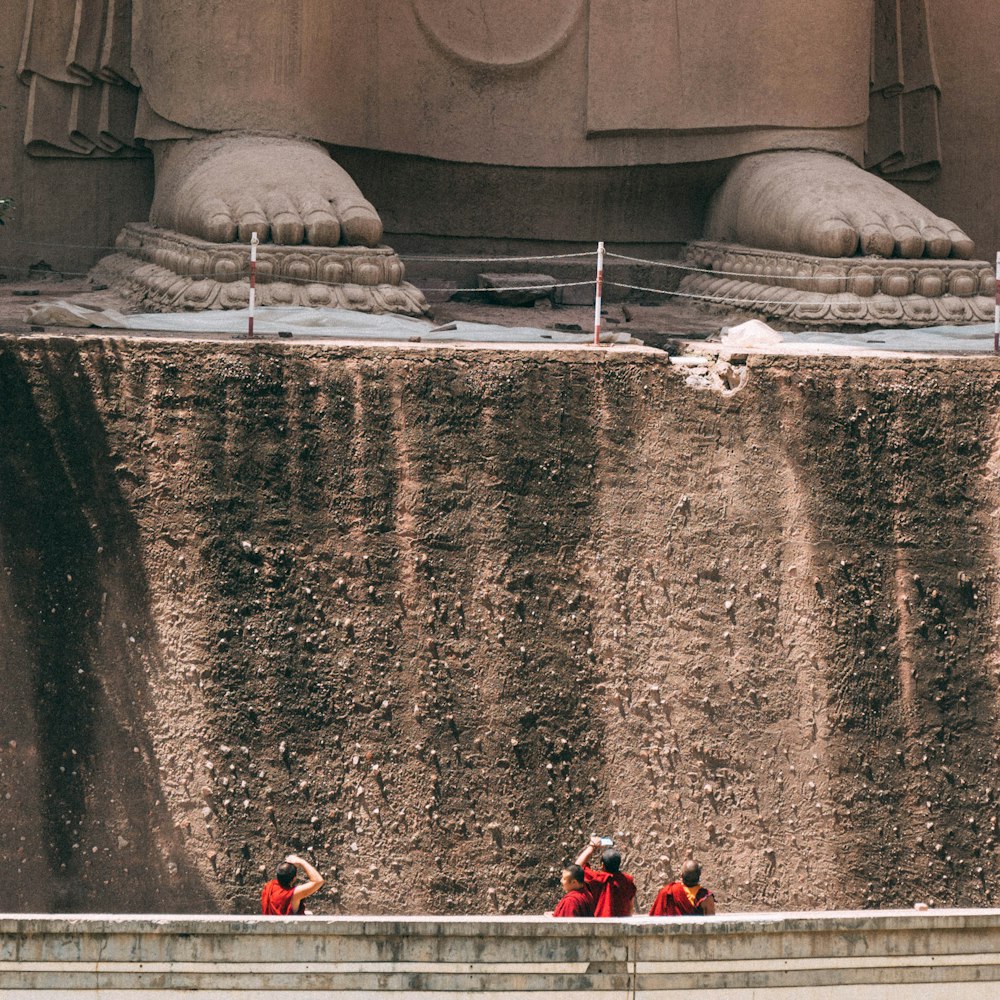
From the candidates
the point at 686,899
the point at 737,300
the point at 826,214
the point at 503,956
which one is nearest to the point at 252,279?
the point at 737,300

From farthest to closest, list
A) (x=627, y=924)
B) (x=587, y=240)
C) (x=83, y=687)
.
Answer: (x=587, y=240)
(x=83, y=687)
(x=627, y=924)

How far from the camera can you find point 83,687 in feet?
23.6

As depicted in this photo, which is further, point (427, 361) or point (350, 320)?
point (350, 320)

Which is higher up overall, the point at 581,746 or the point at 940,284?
the point at 940,284

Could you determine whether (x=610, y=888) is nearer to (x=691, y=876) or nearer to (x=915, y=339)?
(x=691, y=876)

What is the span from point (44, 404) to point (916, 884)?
352cm

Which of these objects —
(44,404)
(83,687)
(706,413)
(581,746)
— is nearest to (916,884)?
(581,746)

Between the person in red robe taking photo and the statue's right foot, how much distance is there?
3.68m

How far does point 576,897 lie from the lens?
5.95m

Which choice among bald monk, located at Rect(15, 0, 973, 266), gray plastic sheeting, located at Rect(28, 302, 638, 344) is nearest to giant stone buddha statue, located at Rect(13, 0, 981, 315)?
bald monk, located at Rect(15, 0, 973, 266)

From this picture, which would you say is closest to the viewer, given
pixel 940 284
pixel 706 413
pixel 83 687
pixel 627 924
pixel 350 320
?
pixel 627 924

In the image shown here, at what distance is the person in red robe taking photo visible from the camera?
5.93 metres

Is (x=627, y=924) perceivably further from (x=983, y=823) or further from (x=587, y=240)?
(x=587, y=240)

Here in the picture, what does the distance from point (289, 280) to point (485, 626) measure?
2.10m
